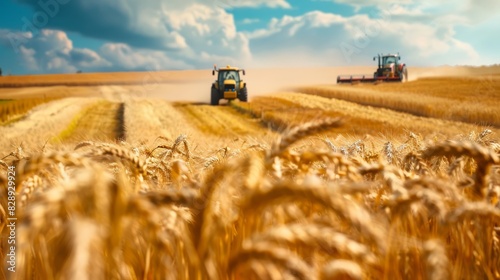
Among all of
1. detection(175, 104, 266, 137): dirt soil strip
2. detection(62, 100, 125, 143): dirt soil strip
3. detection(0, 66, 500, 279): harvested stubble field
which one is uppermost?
detection(0, 66, 500, 279): harvested stubble field

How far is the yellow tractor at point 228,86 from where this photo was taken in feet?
109

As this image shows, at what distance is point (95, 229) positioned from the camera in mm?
818

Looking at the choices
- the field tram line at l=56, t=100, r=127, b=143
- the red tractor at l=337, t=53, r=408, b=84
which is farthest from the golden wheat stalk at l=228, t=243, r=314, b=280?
the red tractor at l=337, t=53, r=408, b=84

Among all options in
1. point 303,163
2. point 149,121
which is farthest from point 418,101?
point 303,163

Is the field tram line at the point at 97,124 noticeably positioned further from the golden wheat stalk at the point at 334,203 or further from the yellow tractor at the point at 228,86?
the golden wheat stalk at the point at 334,203

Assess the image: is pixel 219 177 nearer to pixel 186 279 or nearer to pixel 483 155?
pixel 186 279

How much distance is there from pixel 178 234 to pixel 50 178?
3.67 feet

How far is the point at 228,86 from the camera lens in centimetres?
3338

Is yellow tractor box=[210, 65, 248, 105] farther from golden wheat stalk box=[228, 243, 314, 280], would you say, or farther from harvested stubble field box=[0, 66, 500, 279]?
golden wheat stalk box=[228, 243, 314, 280]

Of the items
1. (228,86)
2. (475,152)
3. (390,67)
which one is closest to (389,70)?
(390,67)

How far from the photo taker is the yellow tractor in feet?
109

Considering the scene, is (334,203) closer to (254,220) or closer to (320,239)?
(320,239)

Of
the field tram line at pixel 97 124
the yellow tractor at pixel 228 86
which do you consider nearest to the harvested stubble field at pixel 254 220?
the field tram line at pixel 97 124

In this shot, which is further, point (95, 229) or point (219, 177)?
point (219, 177)
